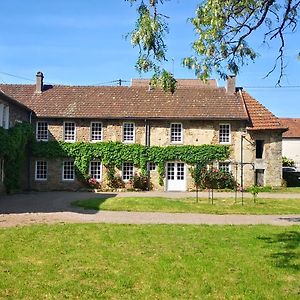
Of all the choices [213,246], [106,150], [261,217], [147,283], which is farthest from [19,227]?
[106,150]

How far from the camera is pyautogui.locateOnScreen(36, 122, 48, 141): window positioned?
35.9 m

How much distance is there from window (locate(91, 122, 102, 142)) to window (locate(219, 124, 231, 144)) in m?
9.61

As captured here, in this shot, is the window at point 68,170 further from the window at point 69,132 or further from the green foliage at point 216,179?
the green foliage at point 216,179

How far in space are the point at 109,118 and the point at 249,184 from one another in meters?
12.3

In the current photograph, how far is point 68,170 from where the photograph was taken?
118 ft

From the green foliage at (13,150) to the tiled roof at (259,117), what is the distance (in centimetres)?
1738

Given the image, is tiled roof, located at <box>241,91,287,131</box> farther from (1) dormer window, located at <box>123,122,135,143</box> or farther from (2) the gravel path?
(2) the gravel path

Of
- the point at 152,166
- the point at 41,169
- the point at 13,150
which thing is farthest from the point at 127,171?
the point at 13,150

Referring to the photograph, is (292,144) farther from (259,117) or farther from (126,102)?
(126,102)

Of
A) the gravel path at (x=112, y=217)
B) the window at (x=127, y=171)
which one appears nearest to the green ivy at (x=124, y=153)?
the window at (x=127, y=171)

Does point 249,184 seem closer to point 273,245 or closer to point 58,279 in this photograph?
point 273,245

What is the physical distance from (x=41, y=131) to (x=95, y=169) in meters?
5.28

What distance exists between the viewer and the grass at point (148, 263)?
7.99 meters

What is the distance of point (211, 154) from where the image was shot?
117ft
